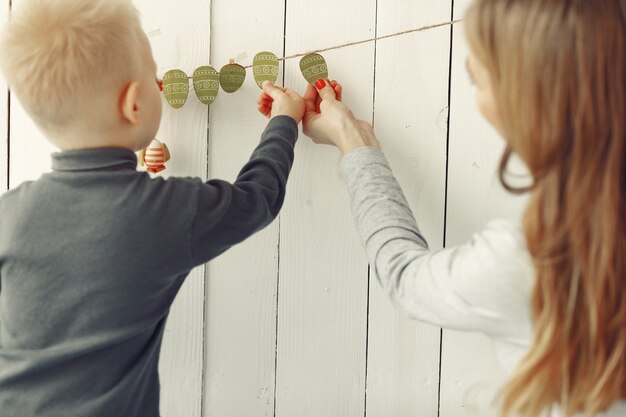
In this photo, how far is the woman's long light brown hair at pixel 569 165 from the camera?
646mm

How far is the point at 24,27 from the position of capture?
830mm

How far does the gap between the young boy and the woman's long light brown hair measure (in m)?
0.38

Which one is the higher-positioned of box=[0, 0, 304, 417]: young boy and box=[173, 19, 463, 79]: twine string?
box=[173, 19, 463, 79]: twine string

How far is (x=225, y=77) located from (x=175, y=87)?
9 centimetres

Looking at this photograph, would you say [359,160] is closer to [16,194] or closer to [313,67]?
[313,67]

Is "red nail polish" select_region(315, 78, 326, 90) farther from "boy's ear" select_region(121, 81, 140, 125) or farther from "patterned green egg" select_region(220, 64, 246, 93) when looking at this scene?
"boy's ear" select_region(121, 81, 140, 125)

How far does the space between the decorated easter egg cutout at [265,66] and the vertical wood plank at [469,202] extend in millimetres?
276

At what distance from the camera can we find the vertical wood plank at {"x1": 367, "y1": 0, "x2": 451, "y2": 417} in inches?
40.4

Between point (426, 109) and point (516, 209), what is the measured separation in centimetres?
20

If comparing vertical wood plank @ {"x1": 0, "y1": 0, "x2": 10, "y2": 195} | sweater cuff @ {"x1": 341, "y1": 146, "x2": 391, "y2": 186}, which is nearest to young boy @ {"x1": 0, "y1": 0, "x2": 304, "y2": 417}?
sweater cuff @ {"x1": 341, "y1": 146, "x2": 391, "y2": 186}

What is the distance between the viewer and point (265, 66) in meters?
1.07

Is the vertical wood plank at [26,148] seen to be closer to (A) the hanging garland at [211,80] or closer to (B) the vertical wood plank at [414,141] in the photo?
(A) the hanging garland at [211,80]

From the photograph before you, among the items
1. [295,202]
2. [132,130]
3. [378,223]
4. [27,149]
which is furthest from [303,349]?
[27,149]

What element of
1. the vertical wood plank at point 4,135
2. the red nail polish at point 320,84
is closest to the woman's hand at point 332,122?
the red nail polish at point 320,84
